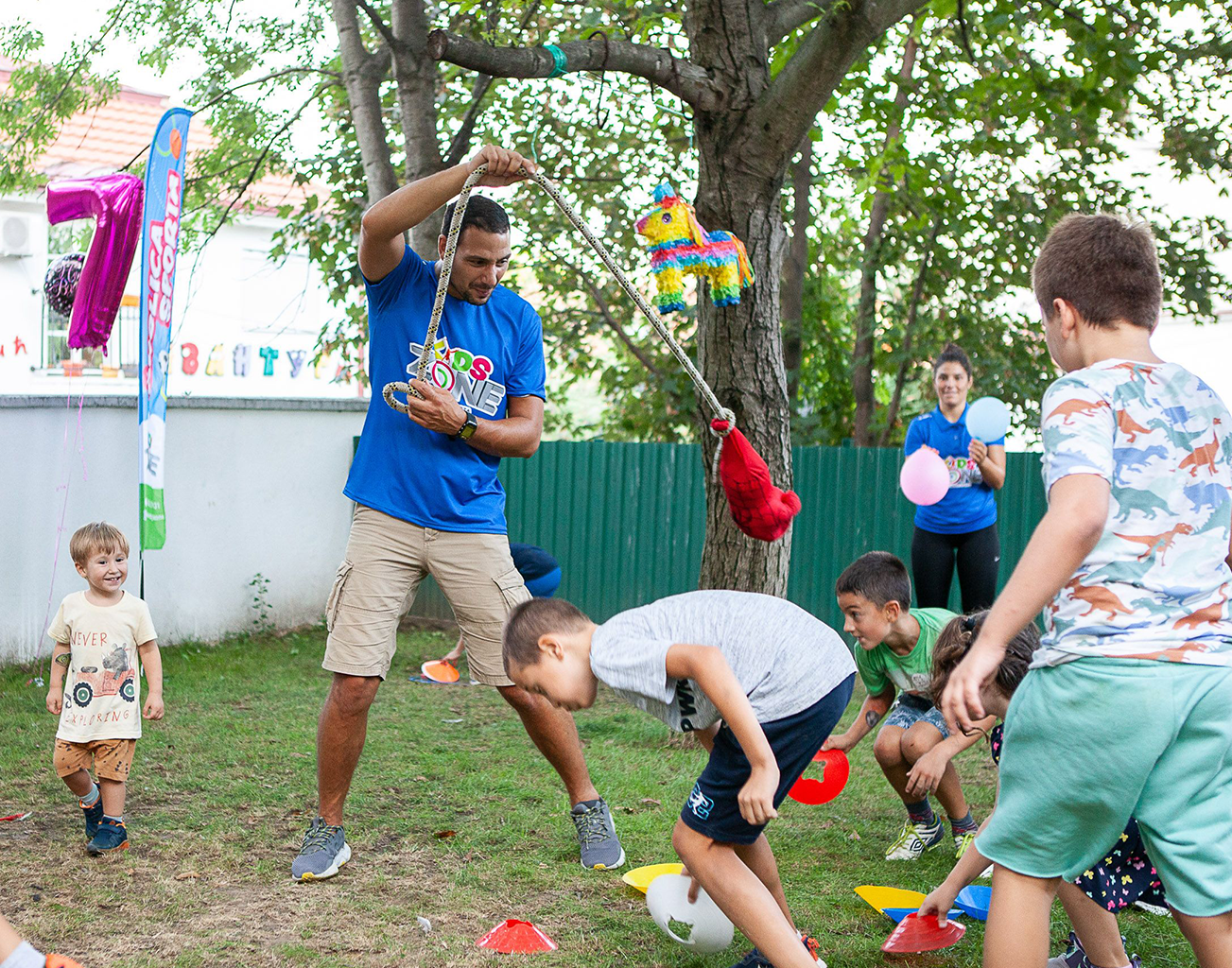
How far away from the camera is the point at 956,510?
17.4ft

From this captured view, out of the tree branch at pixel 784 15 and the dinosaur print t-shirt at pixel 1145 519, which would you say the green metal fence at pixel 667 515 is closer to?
the tree branch at pixel 784 15

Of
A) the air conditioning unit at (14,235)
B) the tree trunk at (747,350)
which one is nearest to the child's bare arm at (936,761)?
the tree trunk at (747,350)

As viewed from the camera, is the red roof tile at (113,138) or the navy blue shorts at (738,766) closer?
the navy blue shorts at (738,766)

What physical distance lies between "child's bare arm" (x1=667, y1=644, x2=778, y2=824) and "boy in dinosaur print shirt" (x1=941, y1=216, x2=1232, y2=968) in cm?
39

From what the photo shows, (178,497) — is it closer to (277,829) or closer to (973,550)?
(277,829)

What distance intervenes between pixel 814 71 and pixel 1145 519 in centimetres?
310

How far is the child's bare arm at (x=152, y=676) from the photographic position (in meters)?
3.35

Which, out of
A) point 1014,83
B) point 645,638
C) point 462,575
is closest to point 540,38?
point 1014,83

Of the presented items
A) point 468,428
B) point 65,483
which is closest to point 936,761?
point 468,428

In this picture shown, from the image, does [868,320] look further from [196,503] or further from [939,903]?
[939,903]

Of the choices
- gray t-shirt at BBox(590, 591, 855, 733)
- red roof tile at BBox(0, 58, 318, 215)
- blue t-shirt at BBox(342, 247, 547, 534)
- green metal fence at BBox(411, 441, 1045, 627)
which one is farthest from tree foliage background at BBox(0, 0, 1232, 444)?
gray t-shirt at BBox(590, 591, 855, 733)

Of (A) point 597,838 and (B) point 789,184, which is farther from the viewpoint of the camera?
(B) point 789,184

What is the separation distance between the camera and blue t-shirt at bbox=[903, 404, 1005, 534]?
5246mm

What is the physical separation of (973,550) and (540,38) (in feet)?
15.7
